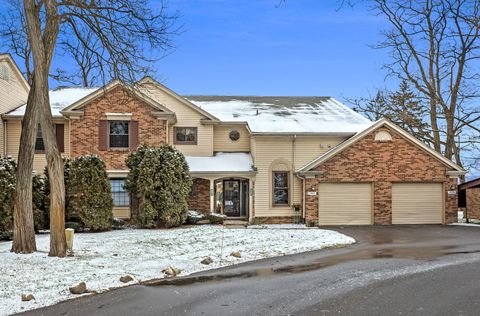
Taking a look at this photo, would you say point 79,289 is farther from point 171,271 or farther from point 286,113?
point 286,113

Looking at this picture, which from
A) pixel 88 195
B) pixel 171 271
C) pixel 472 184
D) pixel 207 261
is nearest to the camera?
pixel 171 271

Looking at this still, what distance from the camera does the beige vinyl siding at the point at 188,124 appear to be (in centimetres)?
2584

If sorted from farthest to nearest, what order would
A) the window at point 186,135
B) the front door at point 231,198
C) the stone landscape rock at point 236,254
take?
1. the front door at point 231,198
2. the window at point 186,135
3. the stone landscape rock at point 236,254

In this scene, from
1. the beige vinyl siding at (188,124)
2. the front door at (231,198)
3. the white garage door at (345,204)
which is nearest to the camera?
the white garage door at (345,204)

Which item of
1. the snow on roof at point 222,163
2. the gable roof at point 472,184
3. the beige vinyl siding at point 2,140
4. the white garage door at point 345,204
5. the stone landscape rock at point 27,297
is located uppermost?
the beige vinyl siding at point 2,140

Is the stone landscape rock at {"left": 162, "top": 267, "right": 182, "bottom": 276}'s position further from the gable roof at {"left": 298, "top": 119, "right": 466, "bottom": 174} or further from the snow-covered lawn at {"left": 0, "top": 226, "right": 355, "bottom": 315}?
the gable roof at {"left": 298, "top": 119, "right": 466, "bottom": 174}

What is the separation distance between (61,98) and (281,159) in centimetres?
1235

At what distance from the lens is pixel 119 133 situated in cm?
2461

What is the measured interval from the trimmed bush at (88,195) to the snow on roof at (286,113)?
7.90 metres

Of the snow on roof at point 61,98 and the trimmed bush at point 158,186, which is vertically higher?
the snow on roof at point 61,98

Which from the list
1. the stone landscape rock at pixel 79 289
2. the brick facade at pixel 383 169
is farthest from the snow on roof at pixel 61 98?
the stone landscape rock at pixel 79 289

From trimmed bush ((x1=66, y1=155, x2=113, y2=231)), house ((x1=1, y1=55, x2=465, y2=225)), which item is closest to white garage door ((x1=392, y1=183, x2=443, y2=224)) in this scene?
house ((x1=1, y1=55, x2=465, y2=225))

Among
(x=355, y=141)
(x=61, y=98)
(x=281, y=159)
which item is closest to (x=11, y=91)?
(x=61, y=98)

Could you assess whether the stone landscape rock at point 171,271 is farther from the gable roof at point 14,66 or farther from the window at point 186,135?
the gable roof at point 14,66
